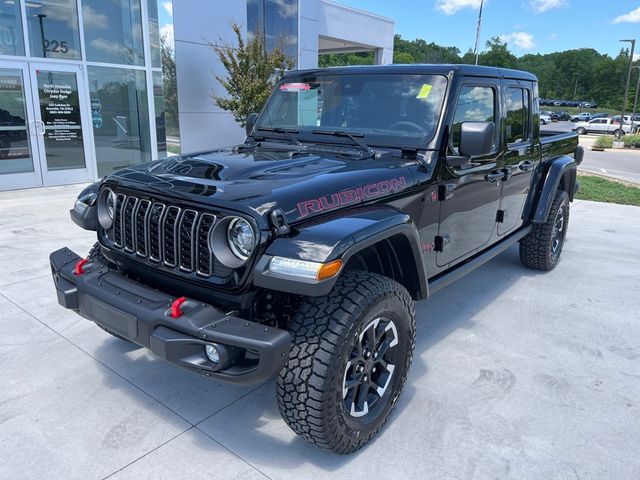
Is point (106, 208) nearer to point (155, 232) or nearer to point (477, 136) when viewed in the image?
point (155, 232)

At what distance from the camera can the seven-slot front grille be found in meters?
2.27

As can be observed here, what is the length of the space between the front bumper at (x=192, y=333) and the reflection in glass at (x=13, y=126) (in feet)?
25.2

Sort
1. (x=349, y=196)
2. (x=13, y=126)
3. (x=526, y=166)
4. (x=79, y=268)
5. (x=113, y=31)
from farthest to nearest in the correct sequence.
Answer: (x=113, y=31), (x=13, y=126), (x=526, y=166), (x=79, y=268), (x=349, y=196)

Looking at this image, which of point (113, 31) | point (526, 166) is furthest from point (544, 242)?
point (113, 31)

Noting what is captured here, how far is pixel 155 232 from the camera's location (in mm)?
2508

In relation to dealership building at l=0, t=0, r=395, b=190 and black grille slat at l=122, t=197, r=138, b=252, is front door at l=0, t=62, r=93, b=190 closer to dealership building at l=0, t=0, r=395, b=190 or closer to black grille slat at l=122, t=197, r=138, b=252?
dealership building at l=0, t=0, r=395, b=190

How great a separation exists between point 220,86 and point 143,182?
31.5 feet

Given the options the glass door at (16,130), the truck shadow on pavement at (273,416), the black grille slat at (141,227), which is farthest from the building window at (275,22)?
the black grille slat at (141,227)

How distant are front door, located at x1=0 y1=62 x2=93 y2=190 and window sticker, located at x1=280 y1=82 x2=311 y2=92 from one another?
6.82 m

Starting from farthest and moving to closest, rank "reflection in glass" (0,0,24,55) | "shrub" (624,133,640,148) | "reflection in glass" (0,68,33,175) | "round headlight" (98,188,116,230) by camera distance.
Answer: "shrub" (624,133,640,148) → "reflection in glass" (0,68,33,175) → "reflection in glass" (0,0,24,55) → "round headlight" (98,188,116,230)

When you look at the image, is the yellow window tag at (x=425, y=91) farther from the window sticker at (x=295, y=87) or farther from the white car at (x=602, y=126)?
the white car at (x=602, y=126)

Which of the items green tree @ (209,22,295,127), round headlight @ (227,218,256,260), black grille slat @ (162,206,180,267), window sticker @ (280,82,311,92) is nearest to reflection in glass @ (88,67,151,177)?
green tree @ (209,22,295,127)

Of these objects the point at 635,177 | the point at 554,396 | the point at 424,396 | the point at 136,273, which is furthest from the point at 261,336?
the point at 635,177

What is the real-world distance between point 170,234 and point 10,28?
27.3ft
